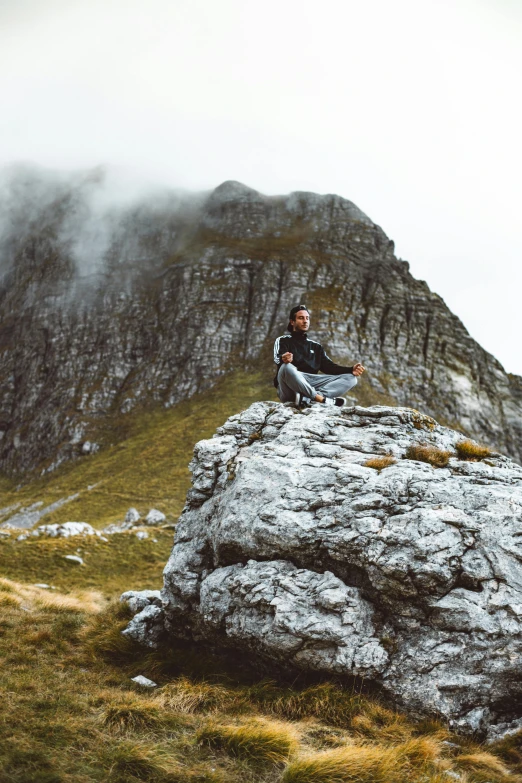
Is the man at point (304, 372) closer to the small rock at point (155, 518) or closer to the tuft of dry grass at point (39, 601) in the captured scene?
the tuft of dry grass at point (39, 601)

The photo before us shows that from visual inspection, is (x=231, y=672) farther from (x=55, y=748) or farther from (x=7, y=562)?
(x=7, y=562)

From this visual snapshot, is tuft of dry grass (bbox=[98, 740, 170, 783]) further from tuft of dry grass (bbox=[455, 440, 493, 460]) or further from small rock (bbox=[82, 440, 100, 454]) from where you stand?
small rock (bbox=[82, 440, 100, 454])

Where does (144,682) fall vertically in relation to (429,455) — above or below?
below

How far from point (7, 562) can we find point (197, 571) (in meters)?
→ 18.6

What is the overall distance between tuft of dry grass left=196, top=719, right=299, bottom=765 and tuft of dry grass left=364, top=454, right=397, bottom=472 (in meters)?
5.55

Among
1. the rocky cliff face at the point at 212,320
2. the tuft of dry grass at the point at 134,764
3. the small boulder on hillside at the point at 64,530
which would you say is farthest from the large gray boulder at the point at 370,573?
the rocky cliff face at the point at 212,320

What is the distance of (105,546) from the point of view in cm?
3175

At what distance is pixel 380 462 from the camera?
11180 mm

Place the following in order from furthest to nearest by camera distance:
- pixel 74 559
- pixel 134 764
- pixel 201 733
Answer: pixel 74 559, pixel 201 733, pixel 134 764

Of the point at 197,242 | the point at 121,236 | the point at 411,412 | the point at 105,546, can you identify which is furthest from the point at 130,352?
the point at 411,412

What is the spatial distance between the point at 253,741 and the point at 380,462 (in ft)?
20.2

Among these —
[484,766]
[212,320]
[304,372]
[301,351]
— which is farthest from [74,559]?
[212,320]

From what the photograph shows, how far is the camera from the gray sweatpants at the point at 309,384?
13977 millimetres

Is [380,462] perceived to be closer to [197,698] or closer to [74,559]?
[197,698]
